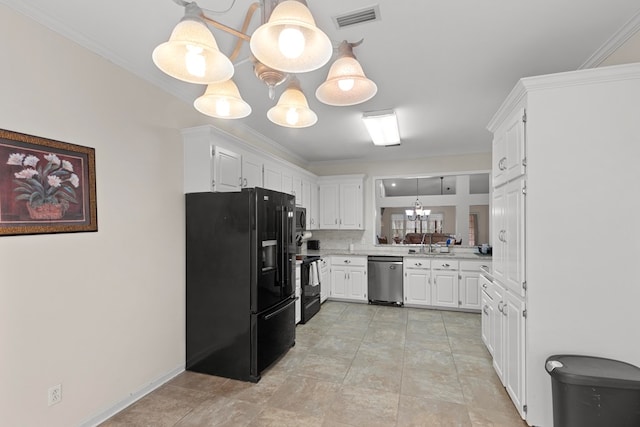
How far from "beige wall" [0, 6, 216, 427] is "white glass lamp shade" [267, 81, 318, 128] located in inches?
55.7

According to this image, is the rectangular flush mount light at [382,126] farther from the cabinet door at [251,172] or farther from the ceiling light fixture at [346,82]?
the ceiling light fixture at [346,82]

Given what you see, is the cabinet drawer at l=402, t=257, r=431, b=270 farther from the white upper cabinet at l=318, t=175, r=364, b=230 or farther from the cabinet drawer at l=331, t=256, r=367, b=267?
the white upper cabinet at l=318, t=175, r=364, b=230

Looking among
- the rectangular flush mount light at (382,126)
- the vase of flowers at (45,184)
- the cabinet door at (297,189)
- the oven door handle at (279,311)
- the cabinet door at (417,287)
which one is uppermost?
the rectangular flush mount light at (382,126)

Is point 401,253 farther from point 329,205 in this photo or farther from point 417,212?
point 329,205

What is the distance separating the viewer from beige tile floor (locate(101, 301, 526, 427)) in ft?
7.32

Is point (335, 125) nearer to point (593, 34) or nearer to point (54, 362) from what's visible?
point (593, 34)

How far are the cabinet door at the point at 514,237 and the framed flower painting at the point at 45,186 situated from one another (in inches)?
118

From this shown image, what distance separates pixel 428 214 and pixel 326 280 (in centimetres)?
229

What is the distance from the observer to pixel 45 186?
1.89 meters

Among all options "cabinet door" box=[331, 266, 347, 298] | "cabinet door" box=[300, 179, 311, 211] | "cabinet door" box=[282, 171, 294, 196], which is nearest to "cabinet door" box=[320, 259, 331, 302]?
"cabinet door" box=[331, 266, 347, 298]

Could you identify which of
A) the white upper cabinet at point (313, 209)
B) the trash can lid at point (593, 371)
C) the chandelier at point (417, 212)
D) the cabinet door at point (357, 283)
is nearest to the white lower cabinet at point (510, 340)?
the trash can lid at point (593, 371)

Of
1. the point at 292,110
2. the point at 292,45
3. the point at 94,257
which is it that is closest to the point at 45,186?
the point at 94,257

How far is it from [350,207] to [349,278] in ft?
4.35

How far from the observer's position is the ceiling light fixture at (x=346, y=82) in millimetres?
1390
